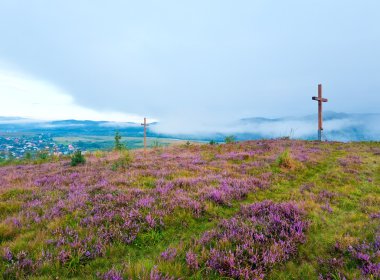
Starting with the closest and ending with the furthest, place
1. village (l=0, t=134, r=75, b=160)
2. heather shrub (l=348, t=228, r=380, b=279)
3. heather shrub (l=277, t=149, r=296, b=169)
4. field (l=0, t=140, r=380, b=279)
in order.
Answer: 1. heather shrub (l=348, t=228, r=380, b=279)
2. field (l=0, t=140, r=380, b=279)
3. heather shrub (l=277, t=149, r=296, b=169)
4. village (l=0, t=134, r=75, b=160)

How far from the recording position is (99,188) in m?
9.01

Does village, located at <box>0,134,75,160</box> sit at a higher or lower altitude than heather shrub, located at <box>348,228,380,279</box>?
lower

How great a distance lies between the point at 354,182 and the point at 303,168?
9.15ft

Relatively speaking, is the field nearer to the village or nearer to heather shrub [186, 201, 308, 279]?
heather shrub [186, 201, 308, 279]

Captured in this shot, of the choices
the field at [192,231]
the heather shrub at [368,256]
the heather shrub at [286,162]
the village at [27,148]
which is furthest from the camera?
the village at [27,148]

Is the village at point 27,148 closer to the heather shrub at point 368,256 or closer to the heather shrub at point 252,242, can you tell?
the heather shrub at point 252,242

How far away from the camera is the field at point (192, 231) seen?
4.02 m

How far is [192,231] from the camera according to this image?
577 cm

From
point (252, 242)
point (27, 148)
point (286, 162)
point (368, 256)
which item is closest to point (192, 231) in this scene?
point (252, 242)

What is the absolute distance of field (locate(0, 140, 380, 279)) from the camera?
158 inches

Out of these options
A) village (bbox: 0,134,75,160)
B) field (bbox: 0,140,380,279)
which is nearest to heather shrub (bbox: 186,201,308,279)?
field (bbox: 0,140,380,279)

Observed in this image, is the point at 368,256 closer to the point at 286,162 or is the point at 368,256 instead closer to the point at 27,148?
the point at 286,162

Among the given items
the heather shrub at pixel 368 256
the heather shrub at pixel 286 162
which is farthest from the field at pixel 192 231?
the heather shrub at pixel 286 162

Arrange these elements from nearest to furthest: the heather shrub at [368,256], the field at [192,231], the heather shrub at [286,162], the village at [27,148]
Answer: the heather shrub at [368,256] → the field at [192,231] → the heather shrub at [286,162] → the village at [27,148]
